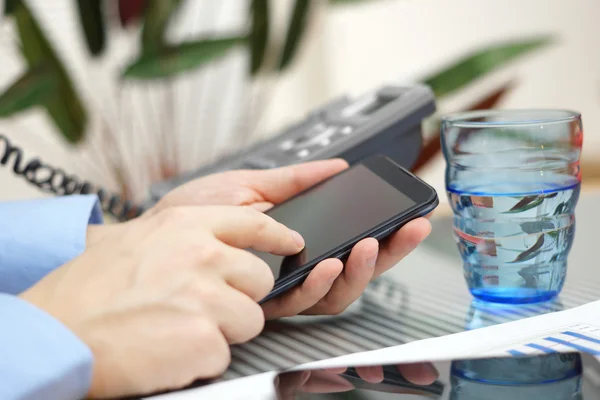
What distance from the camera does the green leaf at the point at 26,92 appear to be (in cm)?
100

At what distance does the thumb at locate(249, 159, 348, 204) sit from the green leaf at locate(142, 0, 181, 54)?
642 mm

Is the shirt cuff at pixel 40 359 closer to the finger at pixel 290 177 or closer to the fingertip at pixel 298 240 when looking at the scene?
the fingertip at pixel 298 240

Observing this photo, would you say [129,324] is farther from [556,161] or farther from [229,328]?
[556,161]

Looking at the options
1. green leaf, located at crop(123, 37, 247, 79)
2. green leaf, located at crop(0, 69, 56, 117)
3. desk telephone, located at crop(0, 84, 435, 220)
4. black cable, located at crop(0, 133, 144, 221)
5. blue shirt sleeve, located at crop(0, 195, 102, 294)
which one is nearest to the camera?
blue shirt sleeve, located at crop(0, 195, 102, 294)

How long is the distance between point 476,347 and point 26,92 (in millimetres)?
882

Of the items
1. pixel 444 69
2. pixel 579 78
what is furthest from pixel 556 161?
pixel 579 78

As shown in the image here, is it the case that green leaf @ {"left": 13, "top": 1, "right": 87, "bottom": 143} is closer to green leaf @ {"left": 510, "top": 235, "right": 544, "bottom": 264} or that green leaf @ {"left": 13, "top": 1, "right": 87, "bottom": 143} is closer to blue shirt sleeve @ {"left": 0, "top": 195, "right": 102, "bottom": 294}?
blue shirt sleeve @ {"left": 0, "top": 195, "right": 102, "bottom": 294}

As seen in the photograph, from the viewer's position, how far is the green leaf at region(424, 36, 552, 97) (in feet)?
3.73

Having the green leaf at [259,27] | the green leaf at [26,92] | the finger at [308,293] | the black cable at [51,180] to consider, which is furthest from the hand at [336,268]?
the green leaf at [259,27]

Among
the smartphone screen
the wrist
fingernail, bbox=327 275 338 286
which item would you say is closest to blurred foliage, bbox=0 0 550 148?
the wrist

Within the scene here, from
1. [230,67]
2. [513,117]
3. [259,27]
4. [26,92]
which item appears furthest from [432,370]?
[230,67]

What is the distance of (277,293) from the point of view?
14.9 inches

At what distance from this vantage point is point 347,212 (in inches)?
17.0

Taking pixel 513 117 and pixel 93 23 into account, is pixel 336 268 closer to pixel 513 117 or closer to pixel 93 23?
pixel 513 117
